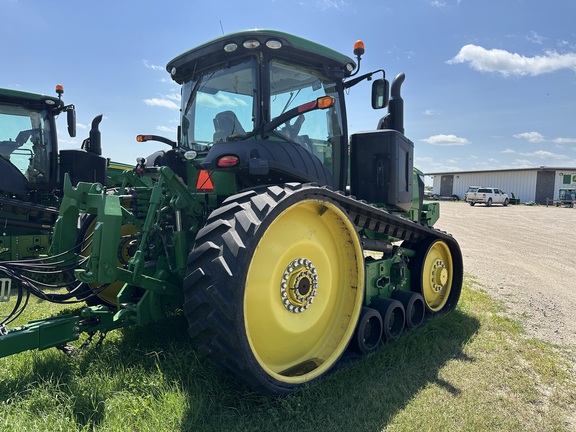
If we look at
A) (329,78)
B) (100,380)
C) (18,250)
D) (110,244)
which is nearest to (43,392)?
(100,380)

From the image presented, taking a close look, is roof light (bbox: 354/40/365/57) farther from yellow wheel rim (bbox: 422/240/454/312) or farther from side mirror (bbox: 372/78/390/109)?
yellow wheel rim (bbox: 422/240/454/312)

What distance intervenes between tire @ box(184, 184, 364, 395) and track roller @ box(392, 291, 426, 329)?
109cm

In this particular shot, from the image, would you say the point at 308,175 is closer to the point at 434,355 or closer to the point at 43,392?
the point at 434,355

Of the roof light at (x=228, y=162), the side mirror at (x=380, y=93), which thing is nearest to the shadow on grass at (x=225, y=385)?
the roof light at (x=228, y=162)

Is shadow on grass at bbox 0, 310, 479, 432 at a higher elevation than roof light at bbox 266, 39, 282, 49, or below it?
below

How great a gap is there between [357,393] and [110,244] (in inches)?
81.4

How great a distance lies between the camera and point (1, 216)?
6492 millimetres

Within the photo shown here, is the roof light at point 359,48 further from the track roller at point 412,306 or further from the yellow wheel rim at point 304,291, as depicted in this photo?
the track roller at point 412,306

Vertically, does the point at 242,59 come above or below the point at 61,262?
above

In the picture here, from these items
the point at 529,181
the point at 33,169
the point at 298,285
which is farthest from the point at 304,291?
the point at 529,181

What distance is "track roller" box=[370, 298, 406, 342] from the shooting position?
4055mm

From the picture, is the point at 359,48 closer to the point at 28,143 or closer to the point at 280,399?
the point at 280,399

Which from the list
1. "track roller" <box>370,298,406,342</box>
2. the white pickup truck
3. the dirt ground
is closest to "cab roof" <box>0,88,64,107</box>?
"track roller" <box>370,298,406,342</box>

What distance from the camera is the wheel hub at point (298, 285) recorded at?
3092 mm
